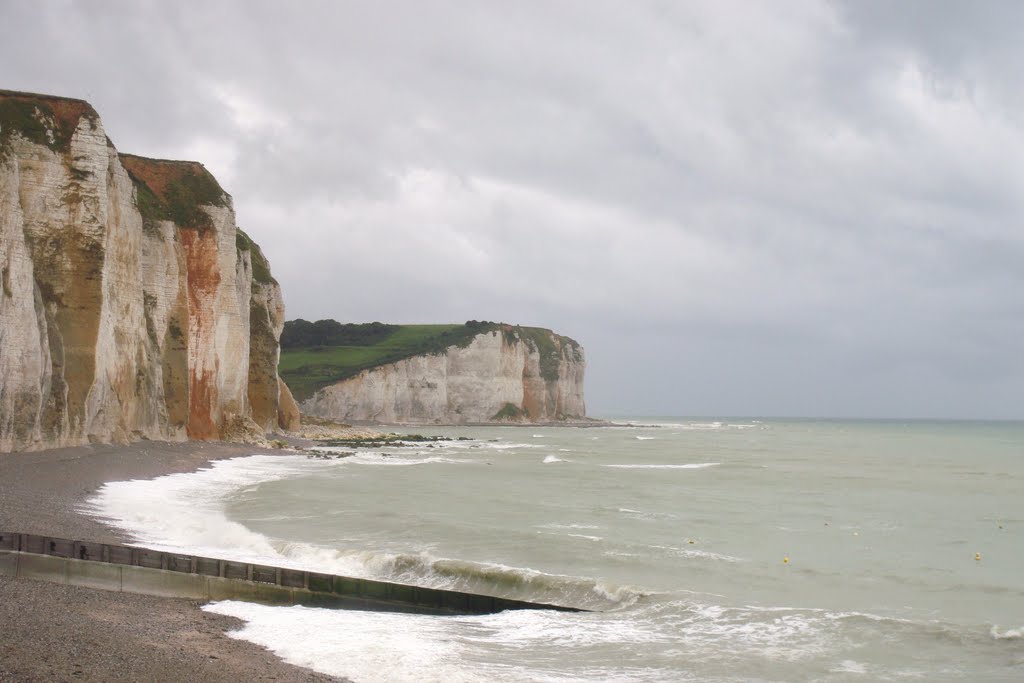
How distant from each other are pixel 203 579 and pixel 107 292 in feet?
65.3

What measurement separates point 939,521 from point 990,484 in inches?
575

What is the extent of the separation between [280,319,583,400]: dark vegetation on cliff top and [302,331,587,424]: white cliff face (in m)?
0.87

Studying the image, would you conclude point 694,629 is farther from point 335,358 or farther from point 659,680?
point 335,358

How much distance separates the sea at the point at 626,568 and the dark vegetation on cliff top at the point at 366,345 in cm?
7440

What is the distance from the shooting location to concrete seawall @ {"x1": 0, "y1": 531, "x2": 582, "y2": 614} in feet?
33.3

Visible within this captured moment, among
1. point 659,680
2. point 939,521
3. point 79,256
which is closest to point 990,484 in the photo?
point 939,521

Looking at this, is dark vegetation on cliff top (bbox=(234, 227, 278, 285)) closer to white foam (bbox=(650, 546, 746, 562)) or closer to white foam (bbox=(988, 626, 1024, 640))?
white foam (bbox=(650, 546, 746, 562))

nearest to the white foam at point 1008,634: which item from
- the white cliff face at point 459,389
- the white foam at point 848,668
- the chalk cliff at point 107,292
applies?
the white foam at point 848,668

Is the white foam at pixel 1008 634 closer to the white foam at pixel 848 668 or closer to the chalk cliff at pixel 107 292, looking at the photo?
the white foam at pixel 848 668

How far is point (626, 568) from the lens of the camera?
1382 centimetres

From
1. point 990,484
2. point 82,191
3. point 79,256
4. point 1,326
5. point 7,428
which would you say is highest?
point 82,191

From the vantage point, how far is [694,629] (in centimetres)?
1049

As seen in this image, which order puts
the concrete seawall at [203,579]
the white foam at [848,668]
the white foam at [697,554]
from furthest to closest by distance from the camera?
1. the white foam at [697,554]
2. the concrete seawall at [203,579]
3. the white foam at [848,668]

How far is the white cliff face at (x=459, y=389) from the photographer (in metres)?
99.7
